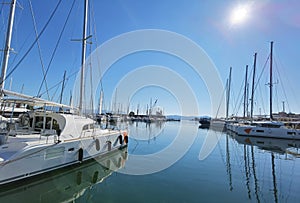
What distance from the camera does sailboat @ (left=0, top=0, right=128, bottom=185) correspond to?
6.41 m

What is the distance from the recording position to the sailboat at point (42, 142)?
641cm

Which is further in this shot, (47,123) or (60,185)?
(47,123)

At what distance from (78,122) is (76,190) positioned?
4360 mm

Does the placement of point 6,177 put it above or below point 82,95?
below

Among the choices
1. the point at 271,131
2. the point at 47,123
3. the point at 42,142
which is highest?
the point at 47,123

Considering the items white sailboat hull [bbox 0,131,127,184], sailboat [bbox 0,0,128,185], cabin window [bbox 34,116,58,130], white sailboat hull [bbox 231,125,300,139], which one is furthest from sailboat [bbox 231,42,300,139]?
cabin window [bbox 34,116,58,130]

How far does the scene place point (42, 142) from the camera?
24.6 feet

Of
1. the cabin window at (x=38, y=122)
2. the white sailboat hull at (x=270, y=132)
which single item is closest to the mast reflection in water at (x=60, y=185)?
the cabin window at (x=38, y=122)

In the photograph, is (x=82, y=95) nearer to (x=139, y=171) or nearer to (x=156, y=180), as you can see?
(x=139, y=171)

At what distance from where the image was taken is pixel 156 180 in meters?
7.83

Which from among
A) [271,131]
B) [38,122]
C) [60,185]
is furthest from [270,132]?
[38,122]

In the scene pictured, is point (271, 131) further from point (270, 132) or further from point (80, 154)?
point (80, 154)

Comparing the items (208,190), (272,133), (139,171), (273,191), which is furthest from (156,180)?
(272,133)

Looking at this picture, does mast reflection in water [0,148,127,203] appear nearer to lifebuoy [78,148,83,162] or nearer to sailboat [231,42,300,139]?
lifebuoy [78,148,83,162]
